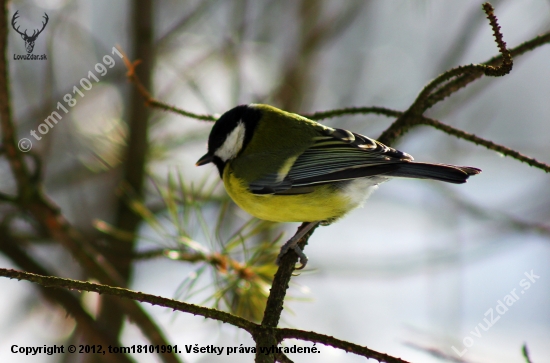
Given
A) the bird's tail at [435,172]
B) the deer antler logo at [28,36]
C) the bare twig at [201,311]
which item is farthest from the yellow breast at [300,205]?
the deer antler logo at [28,36]

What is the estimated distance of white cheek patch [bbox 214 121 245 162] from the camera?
186 cm

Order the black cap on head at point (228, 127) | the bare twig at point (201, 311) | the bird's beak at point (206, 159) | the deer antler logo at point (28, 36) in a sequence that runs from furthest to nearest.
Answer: the deer antler logo at point (28, 36) → the bird's beak at point (206, 159) → the black cap on head at point (228, 127) → the bare twig at point (201, 311)

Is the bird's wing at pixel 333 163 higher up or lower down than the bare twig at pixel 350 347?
higher up

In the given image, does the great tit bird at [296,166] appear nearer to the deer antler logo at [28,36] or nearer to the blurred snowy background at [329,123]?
the blurred snowy background at [329,123]

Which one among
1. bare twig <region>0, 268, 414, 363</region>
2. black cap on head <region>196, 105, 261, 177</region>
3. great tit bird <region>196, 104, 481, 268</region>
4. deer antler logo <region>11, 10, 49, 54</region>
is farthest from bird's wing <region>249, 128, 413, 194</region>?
deer antler logo <region>11, 10, 49, 54</region>

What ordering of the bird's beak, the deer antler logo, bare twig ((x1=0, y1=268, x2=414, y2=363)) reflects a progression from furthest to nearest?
the deer antler logo
the bird's beak
bare twig ((x1=0, y1=268, x2=414, y2=363))

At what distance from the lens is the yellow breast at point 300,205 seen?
1626mm

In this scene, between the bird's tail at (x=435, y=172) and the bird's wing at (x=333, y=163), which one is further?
the bird's wing at (x=333, y=163)

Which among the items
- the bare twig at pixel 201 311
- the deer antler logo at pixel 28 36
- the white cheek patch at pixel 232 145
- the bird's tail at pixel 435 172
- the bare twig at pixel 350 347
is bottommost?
the bare twig at pixel 350 347

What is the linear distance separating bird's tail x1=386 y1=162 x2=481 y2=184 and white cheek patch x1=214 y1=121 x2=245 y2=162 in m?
0.59

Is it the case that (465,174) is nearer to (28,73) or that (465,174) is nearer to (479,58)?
(28,73)

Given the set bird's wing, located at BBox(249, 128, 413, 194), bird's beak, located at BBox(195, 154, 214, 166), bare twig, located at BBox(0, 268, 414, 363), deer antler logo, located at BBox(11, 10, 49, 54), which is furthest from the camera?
deer antler logo, located at BBox(11, 10, 49, 54)

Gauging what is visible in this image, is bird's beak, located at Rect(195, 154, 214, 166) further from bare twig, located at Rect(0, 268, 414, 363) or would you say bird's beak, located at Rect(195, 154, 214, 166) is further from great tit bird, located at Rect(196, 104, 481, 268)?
bare twig, located at Rect(0, 268, 414, 363)

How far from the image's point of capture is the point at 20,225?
236 centimetres
